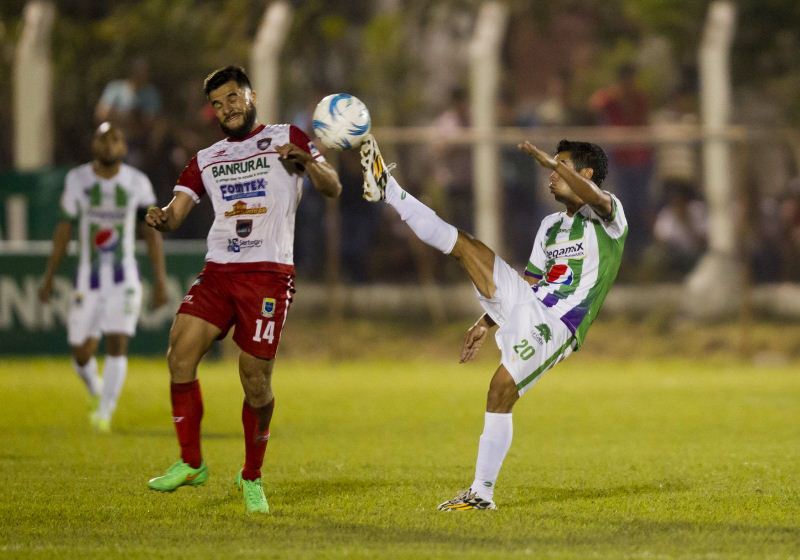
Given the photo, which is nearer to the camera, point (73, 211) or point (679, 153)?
point (73, 211)

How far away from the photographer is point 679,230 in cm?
2078

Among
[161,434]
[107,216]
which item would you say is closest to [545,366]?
[161,434]

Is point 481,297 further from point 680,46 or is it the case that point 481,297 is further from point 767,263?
point 680,46

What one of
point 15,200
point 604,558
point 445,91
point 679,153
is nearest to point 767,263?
point 679,153

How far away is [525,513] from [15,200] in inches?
522

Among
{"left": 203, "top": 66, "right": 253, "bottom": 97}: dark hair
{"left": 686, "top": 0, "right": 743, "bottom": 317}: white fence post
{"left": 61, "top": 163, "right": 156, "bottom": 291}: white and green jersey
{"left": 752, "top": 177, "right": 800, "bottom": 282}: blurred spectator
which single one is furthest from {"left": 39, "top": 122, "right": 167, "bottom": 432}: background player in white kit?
{"left": 752, "top": 177, "right": 800, "bottom": 282}: blurred spectator

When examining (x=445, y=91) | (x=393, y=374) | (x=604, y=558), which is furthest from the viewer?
→ (x=445, y=91)

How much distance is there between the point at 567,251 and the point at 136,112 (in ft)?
42.6

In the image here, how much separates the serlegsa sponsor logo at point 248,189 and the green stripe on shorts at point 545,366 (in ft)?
5.74

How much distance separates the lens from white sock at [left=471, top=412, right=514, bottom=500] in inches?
326

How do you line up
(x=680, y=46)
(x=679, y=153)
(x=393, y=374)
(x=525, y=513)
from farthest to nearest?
(x=680, y=46) → (x=679, y=153) → (x=393, y=374) → (x=525, y=513)

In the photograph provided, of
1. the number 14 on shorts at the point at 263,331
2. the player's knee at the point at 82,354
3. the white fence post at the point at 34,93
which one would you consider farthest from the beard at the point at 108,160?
the white fence post at the point at 34,93

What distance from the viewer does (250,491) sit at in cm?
841

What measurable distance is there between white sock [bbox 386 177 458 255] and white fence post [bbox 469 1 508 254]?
11767mm
